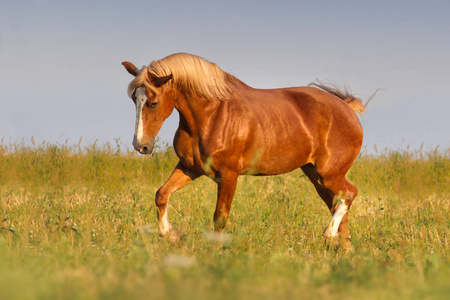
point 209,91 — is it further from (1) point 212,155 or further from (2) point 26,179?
(2) point 26,179

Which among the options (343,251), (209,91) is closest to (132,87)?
(209,91)

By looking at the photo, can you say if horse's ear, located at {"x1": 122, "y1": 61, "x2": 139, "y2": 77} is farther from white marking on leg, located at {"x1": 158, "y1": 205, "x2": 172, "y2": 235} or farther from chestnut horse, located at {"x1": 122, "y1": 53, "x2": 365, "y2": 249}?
white marking on leg, located at {"x1": 158, "y1": 205, "x2": 172, "y2": 235}

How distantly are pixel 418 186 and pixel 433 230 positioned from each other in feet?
14.8

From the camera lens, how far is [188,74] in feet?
16.5

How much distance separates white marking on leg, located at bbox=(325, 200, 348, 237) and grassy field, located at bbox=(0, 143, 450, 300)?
18cm

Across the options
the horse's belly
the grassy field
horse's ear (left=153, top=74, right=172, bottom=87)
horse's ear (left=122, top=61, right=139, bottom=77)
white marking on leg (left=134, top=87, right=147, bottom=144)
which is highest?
horse's ear (left=122, top=61, right=139, bottom=77)

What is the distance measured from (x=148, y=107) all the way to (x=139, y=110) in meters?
0.11

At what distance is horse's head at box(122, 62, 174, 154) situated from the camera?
4789mm

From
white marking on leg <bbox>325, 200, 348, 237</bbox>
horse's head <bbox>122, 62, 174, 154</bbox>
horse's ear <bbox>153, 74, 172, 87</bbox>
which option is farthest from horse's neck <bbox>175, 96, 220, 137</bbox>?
white marking on leg <bbox>325, 200, 348, 237</bbox>

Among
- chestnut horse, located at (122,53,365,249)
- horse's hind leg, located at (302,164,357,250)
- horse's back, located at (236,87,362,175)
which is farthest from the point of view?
horse's hind leg, located at (302,164,357,250)

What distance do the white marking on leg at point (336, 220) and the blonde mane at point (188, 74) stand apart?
2.06 meters

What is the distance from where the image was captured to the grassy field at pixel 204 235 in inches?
91.4

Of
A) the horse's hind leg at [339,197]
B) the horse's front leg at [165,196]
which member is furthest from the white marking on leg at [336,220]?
the horse's front leg at [165,196]

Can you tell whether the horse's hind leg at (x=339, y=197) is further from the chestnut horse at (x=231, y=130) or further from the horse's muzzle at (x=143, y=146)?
the horse's muzzle at (x=143, y=146)
